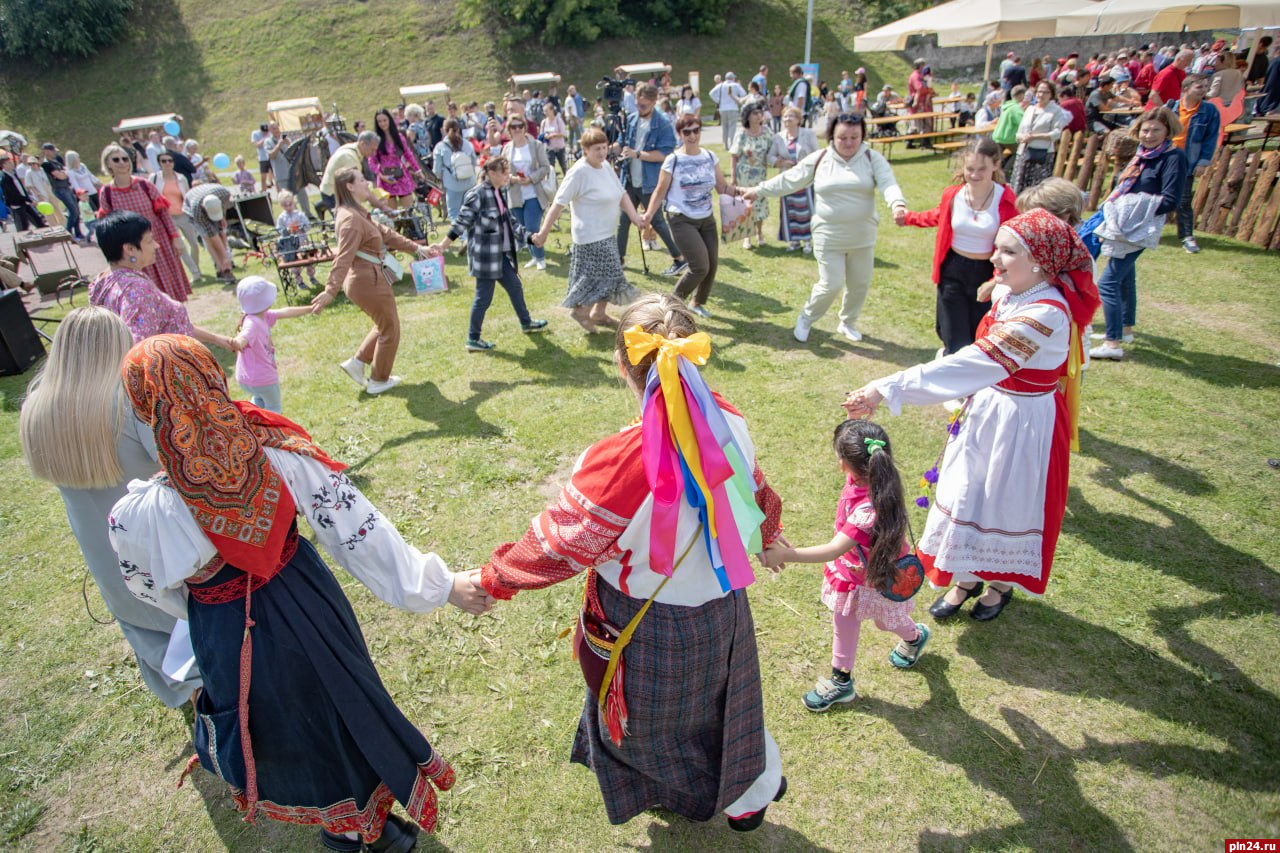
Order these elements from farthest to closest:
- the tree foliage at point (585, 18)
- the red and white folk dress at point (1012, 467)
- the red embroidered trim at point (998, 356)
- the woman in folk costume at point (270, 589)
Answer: the tree foliage at point (585, 18) < the red and white folk dress at point (1012, 467) < the red embroidered trim at point (998, 356) < the woman in folk costume at point (270, 589)

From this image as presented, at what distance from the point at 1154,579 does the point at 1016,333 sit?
1.97 metres

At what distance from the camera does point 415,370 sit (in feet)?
23.6

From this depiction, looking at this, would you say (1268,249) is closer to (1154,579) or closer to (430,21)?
(1154,579)

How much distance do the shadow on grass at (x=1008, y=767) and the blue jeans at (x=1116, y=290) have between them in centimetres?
459

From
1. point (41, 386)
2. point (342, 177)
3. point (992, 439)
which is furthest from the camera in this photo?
point (342, 177)

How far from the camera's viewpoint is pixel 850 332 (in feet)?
23.5

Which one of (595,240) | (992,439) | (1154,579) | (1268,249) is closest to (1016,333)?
(992,439)

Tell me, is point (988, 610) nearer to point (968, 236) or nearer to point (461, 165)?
point (968, 236)

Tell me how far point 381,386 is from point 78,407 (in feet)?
14.5

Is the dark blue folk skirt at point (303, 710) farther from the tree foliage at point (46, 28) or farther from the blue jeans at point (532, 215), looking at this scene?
the tree foliage at point (46, 28)

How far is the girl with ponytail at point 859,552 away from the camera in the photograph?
2.67 metres

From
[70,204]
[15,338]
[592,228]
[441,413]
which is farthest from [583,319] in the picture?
[70,204]

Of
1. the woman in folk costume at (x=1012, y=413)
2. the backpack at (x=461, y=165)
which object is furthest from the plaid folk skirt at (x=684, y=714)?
the backpack at (x=461, y=165)

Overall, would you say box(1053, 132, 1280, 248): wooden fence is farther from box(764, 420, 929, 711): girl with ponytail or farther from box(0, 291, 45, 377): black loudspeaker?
box(0, 291, 45, 377): black loudspeaker
